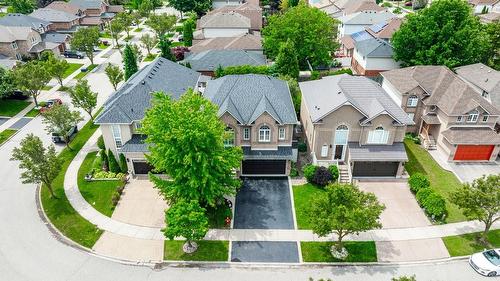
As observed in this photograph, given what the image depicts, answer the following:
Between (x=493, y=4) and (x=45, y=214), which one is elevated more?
(x=493, y=4)

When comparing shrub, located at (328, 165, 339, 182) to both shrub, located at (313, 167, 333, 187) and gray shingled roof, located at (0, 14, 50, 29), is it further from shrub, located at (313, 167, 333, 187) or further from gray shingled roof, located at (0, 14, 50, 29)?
gray shingled roof, located at (0, 14, 50, 29)

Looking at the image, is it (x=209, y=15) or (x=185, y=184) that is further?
(x=209, y=15)

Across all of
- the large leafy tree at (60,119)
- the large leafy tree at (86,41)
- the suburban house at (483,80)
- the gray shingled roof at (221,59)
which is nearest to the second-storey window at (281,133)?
the large leafy tree at (60,119)

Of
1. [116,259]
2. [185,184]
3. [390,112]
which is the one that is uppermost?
[390,112]

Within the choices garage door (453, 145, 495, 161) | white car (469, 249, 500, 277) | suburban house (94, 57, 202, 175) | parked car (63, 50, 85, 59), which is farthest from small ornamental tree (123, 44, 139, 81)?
white car (469, 249, 500, 277)

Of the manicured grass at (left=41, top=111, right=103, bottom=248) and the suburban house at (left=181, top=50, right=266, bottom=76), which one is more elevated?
the suburban house at (left=181, top=50, right=266, bottom=76)

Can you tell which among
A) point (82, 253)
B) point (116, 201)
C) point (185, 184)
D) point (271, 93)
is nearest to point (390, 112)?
point (271, 93)

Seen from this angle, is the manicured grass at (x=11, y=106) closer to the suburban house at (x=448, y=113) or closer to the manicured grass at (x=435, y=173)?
the suburban house at (x=448, y=113)

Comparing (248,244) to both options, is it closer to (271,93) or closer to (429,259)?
(429,259)

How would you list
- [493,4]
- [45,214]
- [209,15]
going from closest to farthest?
[45,214], [209,15], [493,4]
